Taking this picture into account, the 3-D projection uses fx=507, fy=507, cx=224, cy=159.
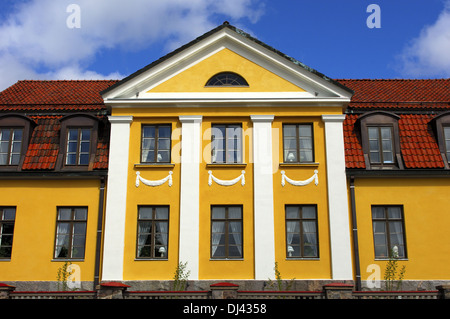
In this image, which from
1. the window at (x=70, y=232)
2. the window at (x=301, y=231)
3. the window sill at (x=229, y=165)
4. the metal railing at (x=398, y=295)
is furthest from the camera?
the window sill at (x=229, y=165)

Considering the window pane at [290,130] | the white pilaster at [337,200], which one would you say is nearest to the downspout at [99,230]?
the window pane at [290,130]

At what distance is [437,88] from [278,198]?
9.88m

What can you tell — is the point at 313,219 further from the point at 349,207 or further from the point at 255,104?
the point at 255,104

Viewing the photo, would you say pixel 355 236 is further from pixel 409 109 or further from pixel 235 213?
pixel 409 109

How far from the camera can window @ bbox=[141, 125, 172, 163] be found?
61.4ft

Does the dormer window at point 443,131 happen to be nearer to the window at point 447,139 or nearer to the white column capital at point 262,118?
the window at point 447,139

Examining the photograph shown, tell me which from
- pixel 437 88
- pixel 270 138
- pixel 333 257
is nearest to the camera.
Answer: pixel 333 257

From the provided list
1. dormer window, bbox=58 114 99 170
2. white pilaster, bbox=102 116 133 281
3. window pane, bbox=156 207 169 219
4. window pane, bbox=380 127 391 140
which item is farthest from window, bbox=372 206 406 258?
dormer window, bbox=58 114 99 170

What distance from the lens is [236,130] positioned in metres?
19.0

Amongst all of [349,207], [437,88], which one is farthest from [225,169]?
[437,88]

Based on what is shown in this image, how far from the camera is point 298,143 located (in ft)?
61.7

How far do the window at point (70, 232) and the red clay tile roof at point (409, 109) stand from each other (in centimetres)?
990

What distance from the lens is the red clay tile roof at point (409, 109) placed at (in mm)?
18594

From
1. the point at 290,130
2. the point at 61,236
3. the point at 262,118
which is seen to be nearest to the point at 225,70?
the point at 262,118
